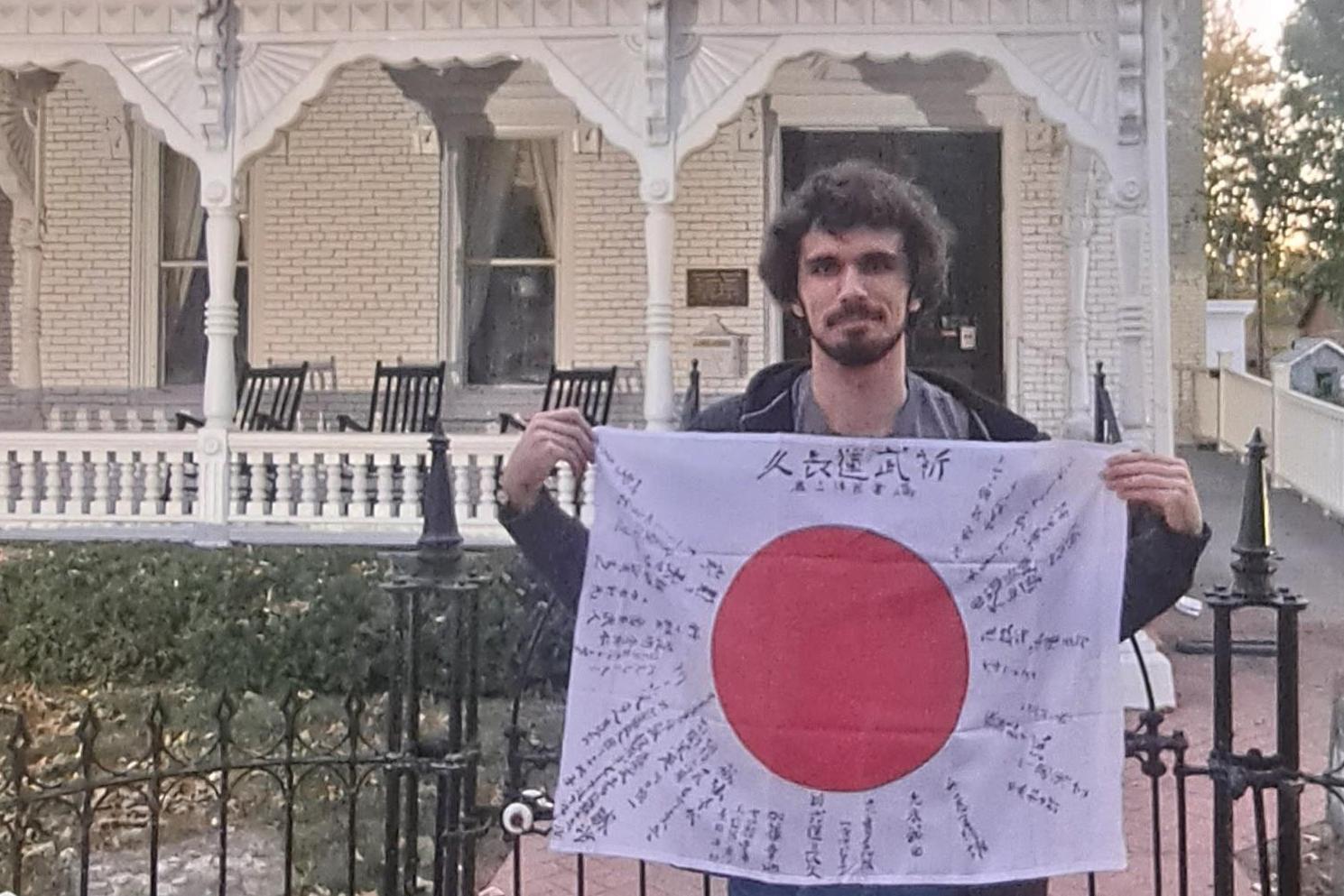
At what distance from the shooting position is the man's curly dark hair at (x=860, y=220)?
2.29 metres

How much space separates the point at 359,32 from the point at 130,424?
3973 mm

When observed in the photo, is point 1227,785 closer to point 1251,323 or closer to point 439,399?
point 439,399

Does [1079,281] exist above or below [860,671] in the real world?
above

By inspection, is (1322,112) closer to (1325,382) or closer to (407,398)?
(1325,382)

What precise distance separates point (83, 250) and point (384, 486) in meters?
4.64

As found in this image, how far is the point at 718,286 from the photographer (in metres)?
10.6

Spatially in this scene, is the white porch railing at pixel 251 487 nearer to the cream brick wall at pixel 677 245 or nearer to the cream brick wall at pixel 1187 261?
the cream brick wall at pixel 677 245

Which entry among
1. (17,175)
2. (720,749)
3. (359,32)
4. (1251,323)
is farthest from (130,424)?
(1251,323)

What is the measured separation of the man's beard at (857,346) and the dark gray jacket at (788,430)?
0.26 meters

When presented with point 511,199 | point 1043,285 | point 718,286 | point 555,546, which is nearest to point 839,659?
point 555,546

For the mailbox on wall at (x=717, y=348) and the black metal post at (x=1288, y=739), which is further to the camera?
the mailbox on wall at (x=717, y=348)

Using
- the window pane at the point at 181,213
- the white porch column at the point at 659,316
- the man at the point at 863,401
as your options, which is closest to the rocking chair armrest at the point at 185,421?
the window pane at the point at 181,213

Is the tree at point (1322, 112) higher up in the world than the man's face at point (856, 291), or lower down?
higher up

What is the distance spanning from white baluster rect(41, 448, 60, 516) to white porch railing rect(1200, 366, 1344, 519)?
7.99 metres
